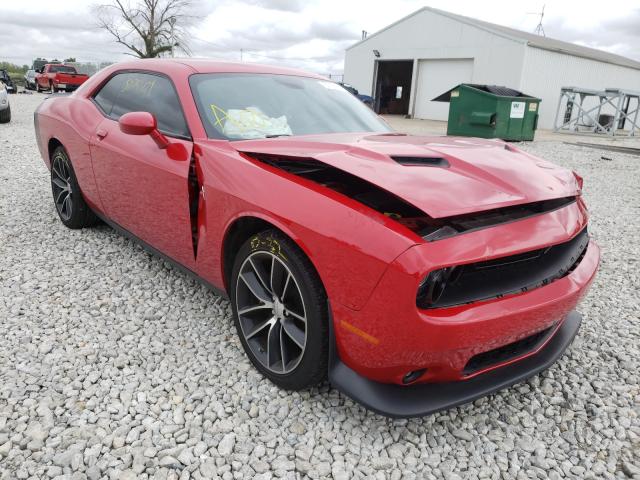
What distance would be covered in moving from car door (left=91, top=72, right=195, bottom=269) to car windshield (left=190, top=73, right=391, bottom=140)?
0.17m

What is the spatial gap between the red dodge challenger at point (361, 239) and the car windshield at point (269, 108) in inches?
0.5

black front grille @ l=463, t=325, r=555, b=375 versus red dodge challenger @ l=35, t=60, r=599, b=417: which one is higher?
red dodge challenger @ l=35, t=60, r=599, b=417

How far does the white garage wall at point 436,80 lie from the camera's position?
871 inches

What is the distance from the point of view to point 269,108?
2.74 meters

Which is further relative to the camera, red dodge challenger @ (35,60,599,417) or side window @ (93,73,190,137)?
side window @ (93,73,190,137)

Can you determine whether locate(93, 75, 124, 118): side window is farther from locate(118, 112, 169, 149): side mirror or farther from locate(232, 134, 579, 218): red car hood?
locate(232, 134, 579, 218): red car hood

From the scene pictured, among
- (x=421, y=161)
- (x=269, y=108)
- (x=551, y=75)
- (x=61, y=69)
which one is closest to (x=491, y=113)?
(x=269, y=108)

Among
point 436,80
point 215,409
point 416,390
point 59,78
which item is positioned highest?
point 436,80

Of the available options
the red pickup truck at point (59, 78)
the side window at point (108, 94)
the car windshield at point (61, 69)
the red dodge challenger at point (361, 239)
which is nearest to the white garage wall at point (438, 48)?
the red pickup truck at point (59, 78)

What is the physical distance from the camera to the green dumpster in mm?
12367

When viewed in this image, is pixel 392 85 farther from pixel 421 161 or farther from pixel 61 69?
pixel 421 161

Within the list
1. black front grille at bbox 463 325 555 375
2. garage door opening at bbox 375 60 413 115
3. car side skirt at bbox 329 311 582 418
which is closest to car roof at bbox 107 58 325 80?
car side skirt at bbox 329 311 582 418

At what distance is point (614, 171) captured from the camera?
9109 millimetres

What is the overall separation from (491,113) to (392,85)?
17242 mm
